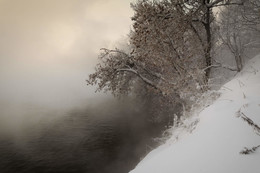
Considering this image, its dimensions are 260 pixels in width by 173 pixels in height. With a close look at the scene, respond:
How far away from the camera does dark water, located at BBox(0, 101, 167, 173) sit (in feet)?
58.6

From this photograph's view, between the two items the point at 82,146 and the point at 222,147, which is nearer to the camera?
the point at 222,147

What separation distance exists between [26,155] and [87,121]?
12112mm

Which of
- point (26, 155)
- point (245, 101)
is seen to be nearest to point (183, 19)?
point (245, 101)

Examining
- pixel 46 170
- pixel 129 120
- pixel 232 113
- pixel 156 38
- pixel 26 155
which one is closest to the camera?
pixel 232 113

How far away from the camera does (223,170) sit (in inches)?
119

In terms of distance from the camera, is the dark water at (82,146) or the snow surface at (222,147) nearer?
the snow surface at (222,147)

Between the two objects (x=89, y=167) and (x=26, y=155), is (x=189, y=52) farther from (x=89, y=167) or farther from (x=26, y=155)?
(x=26, y=155)

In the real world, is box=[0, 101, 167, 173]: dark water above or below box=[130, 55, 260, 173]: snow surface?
below

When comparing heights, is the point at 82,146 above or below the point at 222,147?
below

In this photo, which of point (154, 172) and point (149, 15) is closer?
point (154, 172)

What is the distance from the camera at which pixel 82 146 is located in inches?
866

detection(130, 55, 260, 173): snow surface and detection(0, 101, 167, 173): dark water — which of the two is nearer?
detection(130, 55, 260, 173): snow surface

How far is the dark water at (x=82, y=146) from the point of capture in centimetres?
1786

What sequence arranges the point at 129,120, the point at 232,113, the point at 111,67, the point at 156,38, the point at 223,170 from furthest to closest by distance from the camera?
the point at 129,120
the point at 111,67
the point at 156,38
the point at 232,113
the point at 223,170
